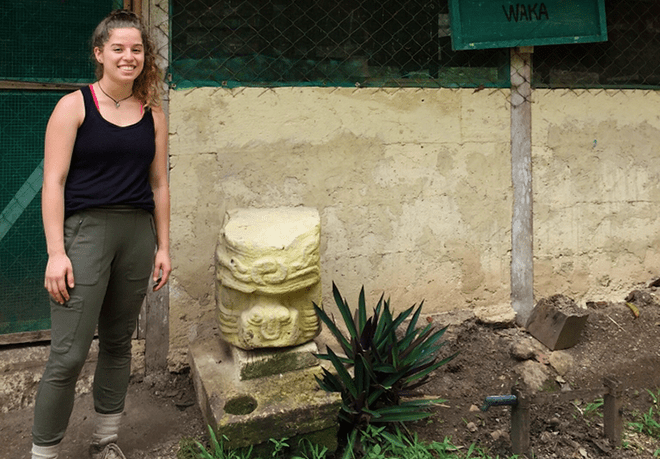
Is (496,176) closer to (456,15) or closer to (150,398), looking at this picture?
(456,15)

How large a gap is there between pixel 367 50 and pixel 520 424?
7.83 feet

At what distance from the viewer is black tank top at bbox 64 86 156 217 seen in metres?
2.20

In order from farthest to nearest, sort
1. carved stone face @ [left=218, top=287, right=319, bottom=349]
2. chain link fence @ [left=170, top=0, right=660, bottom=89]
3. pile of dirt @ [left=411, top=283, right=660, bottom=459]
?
chain link fence @ [left=170, top=0, right=660, bottom=89] → pile of dirt @ [left=411, top=283, right=660, bottom=459] → carved stone face @ [left=218, top=287, right=319, bottom=349]

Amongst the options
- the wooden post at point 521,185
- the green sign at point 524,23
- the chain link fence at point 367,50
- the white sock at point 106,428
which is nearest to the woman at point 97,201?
the white sock at point 106,428

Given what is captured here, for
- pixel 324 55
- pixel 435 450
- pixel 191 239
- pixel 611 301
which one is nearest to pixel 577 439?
pixel 435 450

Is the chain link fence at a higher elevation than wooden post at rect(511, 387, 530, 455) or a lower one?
higher

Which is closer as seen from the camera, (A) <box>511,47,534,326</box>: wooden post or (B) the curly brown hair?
(B) the curly brown hair

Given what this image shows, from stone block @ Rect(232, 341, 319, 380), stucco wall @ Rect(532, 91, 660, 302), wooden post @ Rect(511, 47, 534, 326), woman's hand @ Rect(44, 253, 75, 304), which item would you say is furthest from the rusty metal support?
woman's hand @ Rect(44, 253, 75, 304)

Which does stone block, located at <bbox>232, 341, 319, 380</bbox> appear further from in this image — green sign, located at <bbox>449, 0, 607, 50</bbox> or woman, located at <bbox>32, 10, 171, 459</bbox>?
green sign, located at <bbox>449, 0, 607, 50</bbox>

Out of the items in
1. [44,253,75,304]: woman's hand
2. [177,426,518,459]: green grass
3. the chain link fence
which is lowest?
[177,426,518,459]: green grass

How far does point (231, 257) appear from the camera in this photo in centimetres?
270

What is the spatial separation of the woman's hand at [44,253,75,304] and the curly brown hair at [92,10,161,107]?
2.32ft

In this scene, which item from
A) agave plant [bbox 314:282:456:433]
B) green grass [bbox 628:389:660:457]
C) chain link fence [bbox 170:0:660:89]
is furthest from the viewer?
chain link fence [bbox 170:0:660:89]

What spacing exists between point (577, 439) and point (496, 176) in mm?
1744
